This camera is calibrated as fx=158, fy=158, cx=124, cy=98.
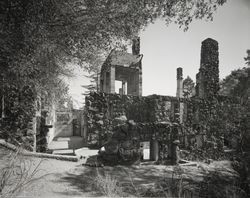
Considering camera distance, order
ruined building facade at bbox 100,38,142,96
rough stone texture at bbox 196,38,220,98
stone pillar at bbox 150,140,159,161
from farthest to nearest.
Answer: ruined building facade at bbox 100,38,142,96, rough stone texture at bbox 196,38,220,98, stone pillar at bbox 150,140,159,161

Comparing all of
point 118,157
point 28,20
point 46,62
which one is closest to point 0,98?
point 46,62

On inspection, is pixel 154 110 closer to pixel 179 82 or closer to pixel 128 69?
pixel 128 69

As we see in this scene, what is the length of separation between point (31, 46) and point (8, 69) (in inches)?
37.4

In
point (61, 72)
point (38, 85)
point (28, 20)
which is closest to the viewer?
point (28, 20)

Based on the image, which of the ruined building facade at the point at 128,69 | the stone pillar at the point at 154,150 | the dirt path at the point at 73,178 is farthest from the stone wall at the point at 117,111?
the ruined building facade at the point at 128,69

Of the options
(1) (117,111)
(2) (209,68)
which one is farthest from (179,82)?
(1) (117,111)

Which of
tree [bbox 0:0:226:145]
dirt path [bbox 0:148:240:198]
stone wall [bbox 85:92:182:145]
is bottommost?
dirt path [bbox 0:148:240:198]

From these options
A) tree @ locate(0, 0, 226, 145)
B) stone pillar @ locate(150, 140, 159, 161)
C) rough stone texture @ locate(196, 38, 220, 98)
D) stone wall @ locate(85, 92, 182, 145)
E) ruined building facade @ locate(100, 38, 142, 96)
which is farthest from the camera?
ruined building facade @ locate(100, 38, 142, 96)

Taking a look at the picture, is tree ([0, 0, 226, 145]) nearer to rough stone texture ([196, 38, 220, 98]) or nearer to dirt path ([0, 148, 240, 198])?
dirt path ([0, 148, 240, 198])

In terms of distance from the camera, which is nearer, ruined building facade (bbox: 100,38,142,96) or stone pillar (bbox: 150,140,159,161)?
stone pillar (bbox: 150,140,159,161)

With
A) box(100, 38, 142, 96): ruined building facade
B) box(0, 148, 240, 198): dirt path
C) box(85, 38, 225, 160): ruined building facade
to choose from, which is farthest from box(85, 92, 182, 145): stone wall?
box(100, 38, 142, 96): ruined building facade

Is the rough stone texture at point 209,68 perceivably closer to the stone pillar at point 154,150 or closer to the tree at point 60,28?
the stone pillar at point 154,150

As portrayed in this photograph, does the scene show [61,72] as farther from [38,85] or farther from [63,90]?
[38,85]

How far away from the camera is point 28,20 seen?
149 inches
